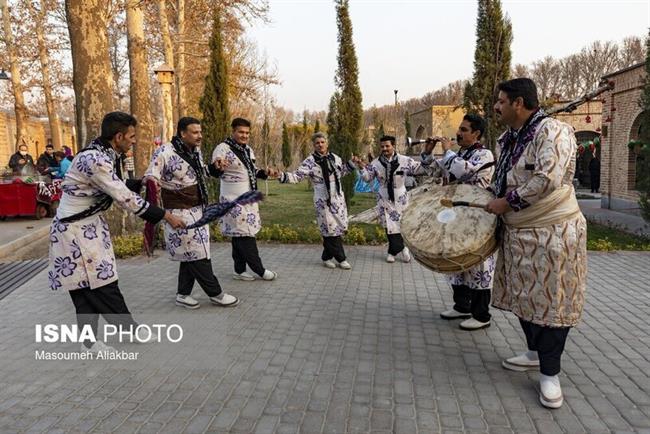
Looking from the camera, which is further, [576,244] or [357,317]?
[357,317]

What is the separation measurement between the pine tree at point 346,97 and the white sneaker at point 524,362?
25.7 feet

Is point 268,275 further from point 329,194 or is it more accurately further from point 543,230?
point 543,230

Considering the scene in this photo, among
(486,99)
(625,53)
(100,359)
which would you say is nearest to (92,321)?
(100,359)

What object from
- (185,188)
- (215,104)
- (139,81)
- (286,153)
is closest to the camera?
(185,188)

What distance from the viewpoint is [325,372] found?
12.1 feet

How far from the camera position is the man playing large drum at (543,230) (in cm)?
303

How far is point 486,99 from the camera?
10.2m

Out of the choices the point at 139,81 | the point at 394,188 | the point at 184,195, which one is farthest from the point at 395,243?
the point at 139,81

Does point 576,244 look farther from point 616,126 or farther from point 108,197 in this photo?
point 616,126

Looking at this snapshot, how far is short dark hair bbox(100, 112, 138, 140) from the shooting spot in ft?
12.3

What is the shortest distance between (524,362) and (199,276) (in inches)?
125

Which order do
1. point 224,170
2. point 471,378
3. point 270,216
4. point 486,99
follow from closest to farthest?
1. point 471,378
2. point 224,170
3. point 486,99
4. point 270,216

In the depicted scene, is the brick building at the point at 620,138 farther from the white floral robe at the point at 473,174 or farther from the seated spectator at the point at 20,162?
the seated spectator at the point at 20,162

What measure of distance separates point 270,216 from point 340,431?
1111 centimetres
